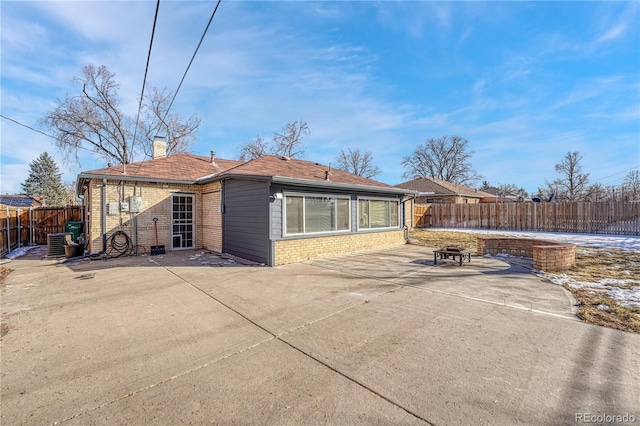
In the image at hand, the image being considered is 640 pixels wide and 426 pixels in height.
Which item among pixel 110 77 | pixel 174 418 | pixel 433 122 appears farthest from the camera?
pixel 433 122

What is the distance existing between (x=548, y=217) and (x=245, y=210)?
1968cm

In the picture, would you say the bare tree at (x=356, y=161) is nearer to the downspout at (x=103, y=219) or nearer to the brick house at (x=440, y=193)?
the brick house at (x=440, y=193)

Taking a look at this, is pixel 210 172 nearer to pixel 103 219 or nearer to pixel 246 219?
pixel 103 219

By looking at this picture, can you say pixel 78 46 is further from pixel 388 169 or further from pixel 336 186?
pixel 388 169

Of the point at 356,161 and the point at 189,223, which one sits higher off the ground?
the point at 356,161

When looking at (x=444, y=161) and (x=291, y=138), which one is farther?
(x=444, y=161)

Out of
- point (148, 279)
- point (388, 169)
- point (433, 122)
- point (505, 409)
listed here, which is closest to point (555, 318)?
point (505, 409)

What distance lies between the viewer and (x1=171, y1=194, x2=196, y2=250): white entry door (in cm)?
1122

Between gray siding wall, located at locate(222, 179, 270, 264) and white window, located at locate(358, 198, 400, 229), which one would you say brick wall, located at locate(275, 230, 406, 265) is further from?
gray siding wall, located at locate(222, 179, 270, 264)

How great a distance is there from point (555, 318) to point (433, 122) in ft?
81.1

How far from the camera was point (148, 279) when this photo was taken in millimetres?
6621

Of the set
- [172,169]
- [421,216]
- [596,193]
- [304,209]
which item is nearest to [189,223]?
[172,169]

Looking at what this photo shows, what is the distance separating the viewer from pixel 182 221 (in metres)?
11.4
